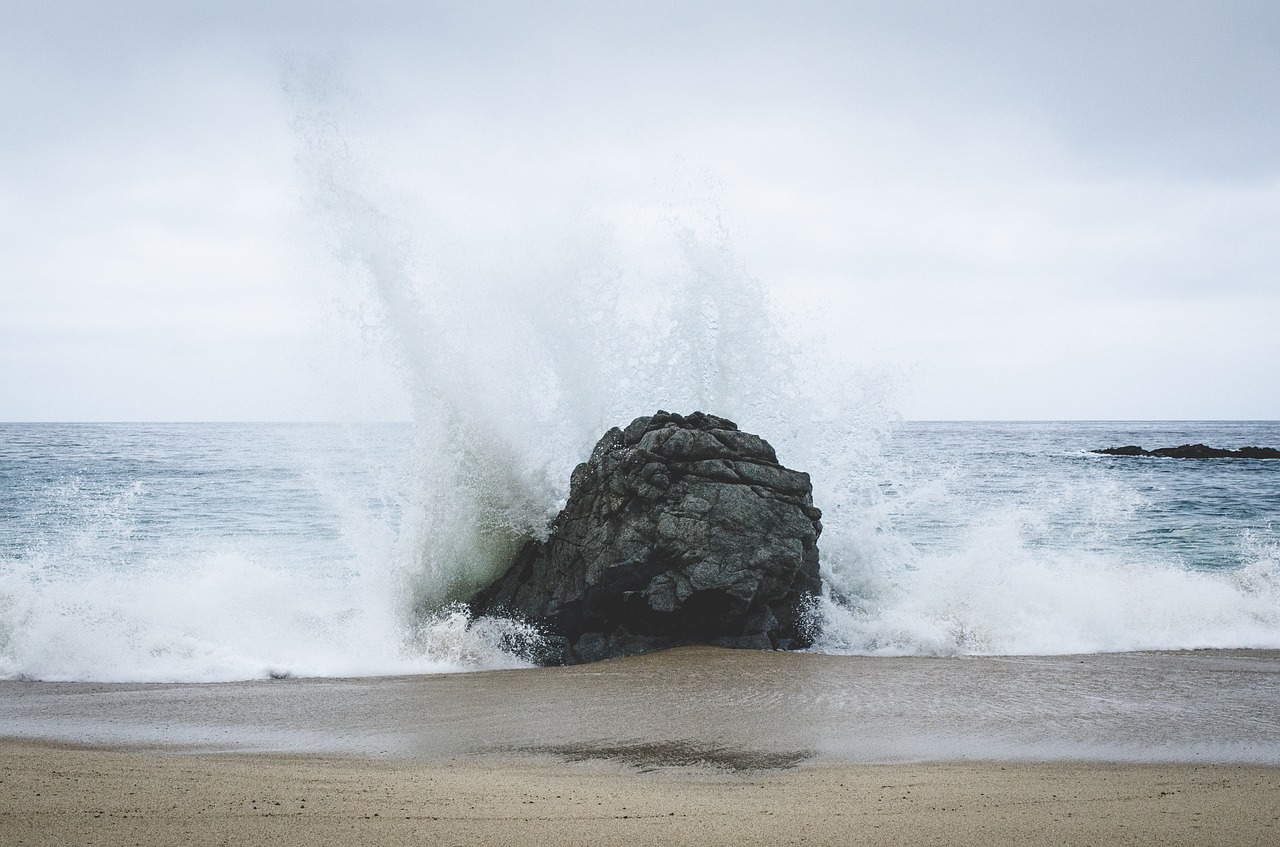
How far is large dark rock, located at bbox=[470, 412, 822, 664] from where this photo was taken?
950 cm

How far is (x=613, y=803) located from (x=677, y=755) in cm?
137

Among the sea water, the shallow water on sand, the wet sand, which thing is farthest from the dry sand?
the sea water

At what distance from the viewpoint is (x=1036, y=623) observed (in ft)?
35.2

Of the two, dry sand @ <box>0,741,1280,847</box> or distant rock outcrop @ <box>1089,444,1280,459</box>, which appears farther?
distant rock outcrop @ <box>1089,444,1280,459</box>

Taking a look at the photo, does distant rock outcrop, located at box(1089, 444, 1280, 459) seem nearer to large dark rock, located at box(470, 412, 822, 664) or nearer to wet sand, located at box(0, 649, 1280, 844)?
wet sand, located at box(0, 649, 1280, 844)

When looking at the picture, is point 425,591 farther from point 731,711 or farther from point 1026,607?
point 1026,607

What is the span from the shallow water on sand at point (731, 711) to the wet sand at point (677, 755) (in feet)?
0.11

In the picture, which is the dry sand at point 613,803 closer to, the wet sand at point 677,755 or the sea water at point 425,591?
the wet sand at point 677,755

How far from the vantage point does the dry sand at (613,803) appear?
156 inches

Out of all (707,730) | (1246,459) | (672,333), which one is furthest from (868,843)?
(1246,459)

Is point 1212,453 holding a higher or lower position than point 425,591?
higher

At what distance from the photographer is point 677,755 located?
5824 mm

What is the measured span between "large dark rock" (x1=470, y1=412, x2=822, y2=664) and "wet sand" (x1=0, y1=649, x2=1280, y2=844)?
1.98 feet

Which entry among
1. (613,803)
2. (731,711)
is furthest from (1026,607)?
(613,803)
